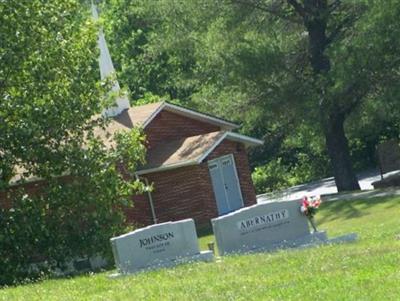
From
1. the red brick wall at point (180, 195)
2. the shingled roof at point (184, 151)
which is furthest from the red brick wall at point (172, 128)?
the red brick wall at point (180, 195)

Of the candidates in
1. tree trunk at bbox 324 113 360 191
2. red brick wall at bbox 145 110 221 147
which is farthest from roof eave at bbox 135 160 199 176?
tree trunk at bbox 324 113 360 191

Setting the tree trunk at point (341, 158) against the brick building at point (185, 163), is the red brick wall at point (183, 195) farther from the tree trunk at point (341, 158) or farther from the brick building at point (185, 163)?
the tree trunk at point (341, 158)

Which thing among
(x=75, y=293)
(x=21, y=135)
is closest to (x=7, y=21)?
(x=21, y=135)

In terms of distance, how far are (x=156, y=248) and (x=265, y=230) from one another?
2.61 metres

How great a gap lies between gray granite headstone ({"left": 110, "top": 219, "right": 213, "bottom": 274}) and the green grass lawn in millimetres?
892

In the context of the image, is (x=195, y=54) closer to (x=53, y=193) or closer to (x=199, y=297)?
(x=53, y=193)

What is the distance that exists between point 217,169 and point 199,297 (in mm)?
28671

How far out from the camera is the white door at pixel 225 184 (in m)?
40.4

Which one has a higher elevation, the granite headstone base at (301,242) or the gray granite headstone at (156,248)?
the gray granite headstone at (156,248)

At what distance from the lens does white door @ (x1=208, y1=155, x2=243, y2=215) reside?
40406mm

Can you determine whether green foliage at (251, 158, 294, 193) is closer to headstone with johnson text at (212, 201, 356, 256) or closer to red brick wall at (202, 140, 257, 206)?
red brick wall at (202, 140, 257, 206)

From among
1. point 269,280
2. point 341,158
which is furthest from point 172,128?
point 269,280

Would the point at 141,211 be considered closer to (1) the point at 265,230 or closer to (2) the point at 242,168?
(2) the point at 242,168

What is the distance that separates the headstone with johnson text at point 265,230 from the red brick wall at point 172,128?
63.6 feet
